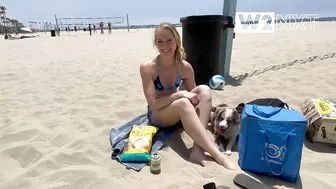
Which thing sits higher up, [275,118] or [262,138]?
[275,118]

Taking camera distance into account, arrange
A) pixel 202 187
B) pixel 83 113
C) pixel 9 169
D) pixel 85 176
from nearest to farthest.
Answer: pixel 202 187 → pixel 85 176 → pixel 9 169 → pixel 83 113

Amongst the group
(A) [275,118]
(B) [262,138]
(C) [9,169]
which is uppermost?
(A) [275,118]

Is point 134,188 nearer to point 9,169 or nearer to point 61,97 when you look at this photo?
point 9,169

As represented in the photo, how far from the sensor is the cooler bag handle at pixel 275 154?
6.04 ft

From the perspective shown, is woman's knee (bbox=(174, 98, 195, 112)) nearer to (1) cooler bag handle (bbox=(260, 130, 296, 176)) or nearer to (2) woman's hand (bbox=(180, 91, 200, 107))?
(2) woman's hand (bbox=(180, 91, 200, 107))

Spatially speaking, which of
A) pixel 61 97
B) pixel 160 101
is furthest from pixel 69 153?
pixel 61 97

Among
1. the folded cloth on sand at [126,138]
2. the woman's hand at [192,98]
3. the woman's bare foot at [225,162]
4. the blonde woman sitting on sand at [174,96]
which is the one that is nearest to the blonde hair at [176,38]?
the blonde woman sitting on sand at [174,96]

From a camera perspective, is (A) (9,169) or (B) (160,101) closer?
(A) (9,169)

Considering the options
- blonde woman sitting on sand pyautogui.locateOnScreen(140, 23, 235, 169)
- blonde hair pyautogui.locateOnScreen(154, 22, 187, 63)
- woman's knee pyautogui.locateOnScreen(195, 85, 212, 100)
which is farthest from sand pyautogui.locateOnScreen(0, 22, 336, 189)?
woman's knee pyautogui.locateOnScreen(195, 85, 212, 100)

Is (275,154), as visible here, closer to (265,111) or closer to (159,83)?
(265,111)

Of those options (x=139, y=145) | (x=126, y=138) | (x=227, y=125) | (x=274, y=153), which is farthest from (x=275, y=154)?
(x=126, y=138)

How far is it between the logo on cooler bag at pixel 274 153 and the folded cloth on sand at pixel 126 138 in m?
0.94

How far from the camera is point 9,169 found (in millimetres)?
2102

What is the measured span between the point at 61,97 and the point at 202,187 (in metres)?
2.88
